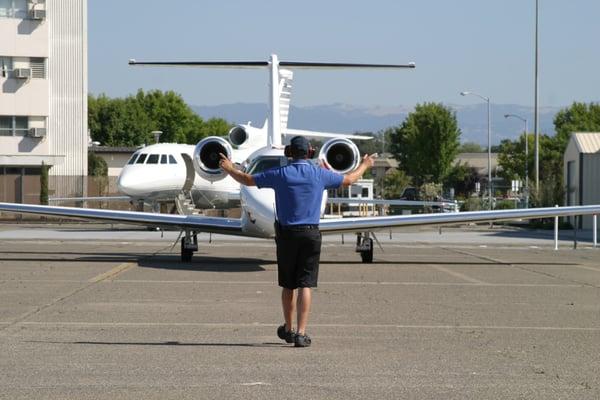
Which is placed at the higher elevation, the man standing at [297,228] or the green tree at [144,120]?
the green tree at [144,120]

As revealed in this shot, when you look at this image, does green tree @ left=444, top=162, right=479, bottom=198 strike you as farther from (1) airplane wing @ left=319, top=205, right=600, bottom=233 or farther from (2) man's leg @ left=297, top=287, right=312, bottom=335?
(2) man's leg @ left=297, top=287, right=312, bottom=335

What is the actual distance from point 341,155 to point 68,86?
38872 mm

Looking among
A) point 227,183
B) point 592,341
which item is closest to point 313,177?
point 592,341

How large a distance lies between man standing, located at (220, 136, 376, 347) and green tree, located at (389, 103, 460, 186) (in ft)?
273

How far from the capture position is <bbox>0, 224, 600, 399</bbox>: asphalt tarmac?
27.8ft

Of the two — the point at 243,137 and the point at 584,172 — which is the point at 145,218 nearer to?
the point at 243,137

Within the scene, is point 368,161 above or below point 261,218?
above

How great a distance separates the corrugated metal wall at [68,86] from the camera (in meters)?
61.6

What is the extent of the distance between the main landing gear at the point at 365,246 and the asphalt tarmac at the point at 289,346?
0.73 ft

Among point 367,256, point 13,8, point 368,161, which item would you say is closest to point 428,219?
point 367,256

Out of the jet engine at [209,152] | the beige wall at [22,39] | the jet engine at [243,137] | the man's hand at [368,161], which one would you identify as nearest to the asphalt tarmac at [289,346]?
the man's hand at [368,161]

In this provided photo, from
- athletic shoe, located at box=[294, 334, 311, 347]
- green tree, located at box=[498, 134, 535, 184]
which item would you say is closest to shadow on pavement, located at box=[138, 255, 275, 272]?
athletic shoe, located at box=[294, 334, 311, 347]

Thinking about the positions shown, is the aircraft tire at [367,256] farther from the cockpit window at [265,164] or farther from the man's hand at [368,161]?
the man's hand at [368,161]

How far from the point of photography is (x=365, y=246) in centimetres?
2320
